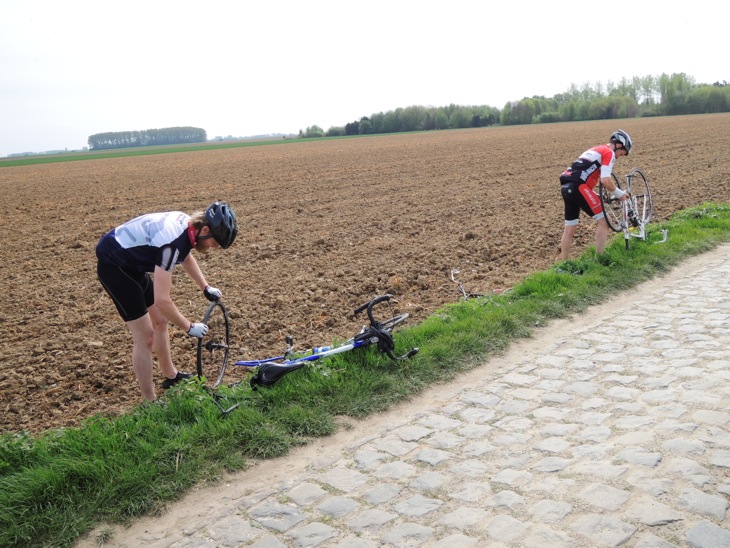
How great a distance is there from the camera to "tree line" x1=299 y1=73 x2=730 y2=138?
104 m

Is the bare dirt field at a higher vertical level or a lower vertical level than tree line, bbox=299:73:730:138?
lower

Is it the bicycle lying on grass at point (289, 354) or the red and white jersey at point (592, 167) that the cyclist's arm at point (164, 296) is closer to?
the bicycle lying on grass at point (289, 354)

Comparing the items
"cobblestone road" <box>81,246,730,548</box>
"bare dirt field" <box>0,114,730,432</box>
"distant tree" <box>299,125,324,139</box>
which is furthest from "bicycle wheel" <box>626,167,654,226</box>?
"distant tree" <box>299,125,324,139</box>

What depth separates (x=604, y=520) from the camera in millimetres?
3695

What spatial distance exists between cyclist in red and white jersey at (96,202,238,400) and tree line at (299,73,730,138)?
4410 inches

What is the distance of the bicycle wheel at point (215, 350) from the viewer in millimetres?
6167

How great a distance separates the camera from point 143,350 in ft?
18.7

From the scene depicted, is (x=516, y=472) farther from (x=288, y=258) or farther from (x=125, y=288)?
(x=288, y=258)

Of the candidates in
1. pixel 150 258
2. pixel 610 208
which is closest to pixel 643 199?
pixel 610 208

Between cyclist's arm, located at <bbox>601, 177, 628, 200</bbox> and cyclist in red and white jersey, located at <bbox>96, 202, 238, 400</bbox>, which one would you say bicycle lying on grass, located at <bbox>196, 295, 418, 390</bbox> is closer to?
cyclist in red and white jersey, located at <bbox>96, 202, 238, 400</bbox>

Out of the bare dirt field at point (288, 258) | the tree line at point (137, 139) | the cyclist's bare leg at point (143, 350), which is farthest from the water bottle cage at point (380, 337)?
the tree line at point (137, 139)

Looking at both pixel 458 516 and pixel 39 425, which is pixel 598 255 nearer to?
pixel 458 516

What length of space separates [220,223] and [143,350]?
1351 millimetres

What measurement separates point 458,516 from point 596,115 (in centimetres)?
12054
